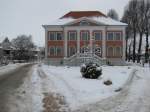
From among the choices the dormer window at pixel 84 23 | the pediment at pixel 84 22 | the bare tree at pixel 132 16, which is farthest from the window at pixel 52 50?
the bare tree at pixel 132 16

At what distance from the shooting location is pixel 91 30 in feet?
217

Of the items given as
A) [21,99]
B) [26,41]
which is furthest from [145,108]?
[26,41]

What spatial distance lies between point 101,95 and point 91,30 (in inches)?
1993

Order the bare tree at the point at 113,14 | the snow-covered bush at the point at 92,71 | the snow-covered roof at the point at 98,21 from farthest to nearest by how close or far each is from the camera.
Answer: the bare tree at the point at 113,14 → the snow-covered roof at the point at 98,21 → the snow-covered bush at the point at 92,71

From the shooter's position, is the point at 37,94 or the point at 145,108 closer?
the point at 145,108

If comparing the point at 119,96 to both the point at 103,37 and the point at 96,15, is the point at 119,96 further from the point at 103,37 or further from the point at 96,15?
the point at 96,15

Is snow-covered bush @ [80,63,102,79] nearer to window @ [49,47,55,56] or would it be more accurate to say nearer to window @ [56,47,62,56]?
window @ [56,47,62,56]

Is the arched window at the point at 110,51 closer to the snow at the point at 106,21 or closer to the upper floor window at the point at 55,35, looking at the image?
the snow at the point at 106,21

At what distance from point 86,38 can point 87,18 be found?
13.2 feet

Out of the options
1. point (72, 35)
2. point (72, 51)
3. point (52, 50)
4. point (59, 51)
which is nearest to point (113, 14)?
point (72, 35)

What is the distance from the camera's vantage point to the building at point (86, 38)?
217 ft

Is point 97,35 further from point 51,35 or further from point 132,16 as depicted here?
point 132,16

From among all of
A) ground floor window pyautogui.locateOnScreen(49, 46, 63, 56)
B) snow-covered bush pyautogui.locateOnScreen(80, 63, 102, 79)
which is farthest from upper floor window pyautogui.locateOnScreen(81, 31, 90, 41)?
snow-covered bush pyautogui.locateOnScreen(80, 63, 102, 79)

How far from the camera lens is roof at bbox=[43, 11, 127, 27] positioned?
66250 mm
